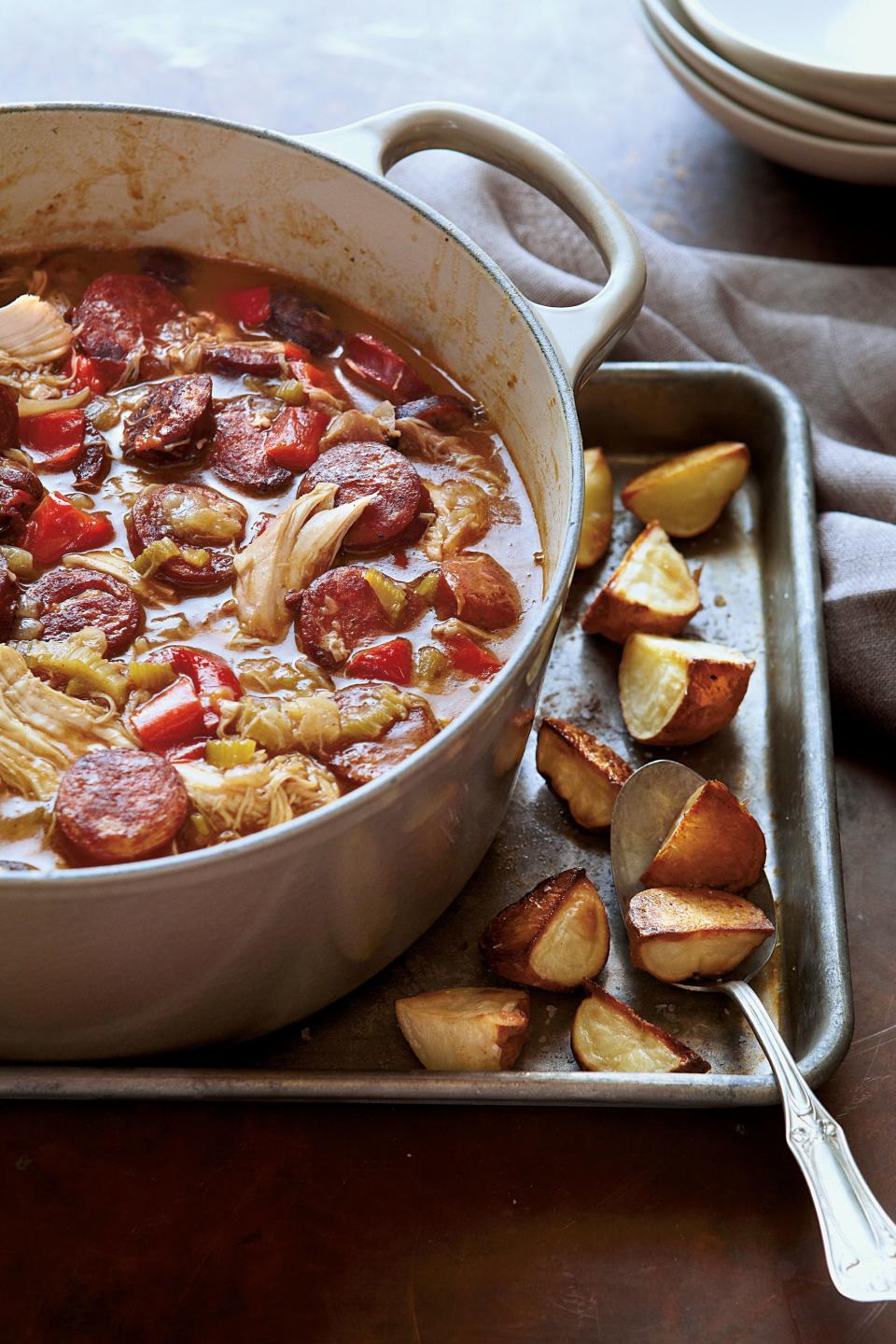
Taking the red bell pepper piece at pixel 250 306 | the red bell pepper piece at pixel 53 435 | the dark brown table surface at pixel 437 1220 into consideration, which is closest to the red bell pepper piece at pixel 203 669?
the red bell pepper piece at pixel 53 435

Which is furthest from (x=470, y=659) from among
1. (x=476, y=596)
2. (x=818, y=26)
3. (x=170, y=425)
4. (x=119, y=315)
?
(x=818, y=26)

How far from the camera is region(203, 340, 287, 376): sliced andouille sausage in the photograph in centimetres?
234

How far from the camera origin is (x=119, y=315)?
2406mm

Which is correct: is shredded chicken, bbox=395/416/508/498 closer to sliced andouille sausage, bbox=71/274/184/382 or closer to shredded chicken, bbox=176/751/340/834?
sliced andouille sausage, bbox=71/274/184/382

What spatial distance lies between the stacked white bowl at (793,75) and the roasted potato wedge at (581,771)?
1613mm

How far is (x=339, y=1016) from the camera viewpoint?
6.14 ft

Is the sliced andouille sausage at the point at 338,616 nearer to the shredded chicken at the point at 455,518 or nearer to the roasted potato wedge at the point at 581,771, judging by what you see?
the shredded chicken at the point at 455,518

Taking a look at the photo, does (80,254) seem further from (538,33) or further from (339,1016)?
(538,33)

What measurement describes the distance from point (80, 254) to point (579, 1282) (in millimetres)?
1967

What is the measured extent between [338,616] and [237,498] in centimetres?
31

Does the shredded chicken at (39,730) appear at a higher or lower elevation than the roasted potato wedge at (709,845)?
higher

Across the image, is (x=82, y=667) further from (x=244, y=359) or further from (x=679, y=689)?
(x=679, y=689)

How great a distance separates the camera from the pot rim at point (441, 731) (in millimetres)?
1359

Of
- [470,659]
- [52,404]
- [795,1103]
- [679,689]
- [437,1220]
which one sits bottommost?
[437,1220]
